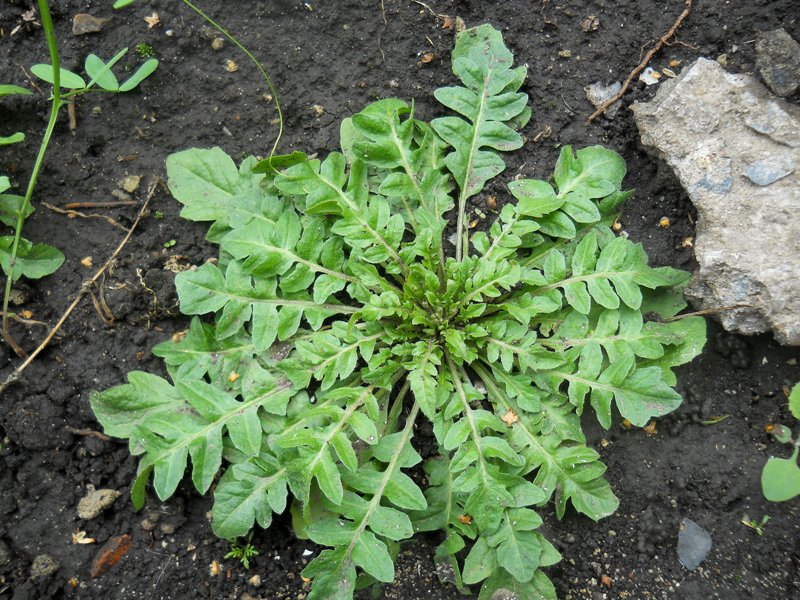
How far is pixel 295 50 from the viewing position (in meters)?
3.54

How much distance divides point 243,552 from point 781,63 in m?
3.22

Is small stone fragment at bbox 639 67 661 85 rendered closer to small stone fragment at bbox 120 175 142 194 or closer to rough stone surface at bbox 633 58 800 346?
rough stone surface at bbox 633 58 800 346

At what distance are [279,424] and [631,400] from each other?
59.9 inches

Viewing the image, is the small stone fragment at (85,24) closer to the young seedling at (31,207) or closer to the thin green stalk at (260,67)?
the young seedling at (31,207)

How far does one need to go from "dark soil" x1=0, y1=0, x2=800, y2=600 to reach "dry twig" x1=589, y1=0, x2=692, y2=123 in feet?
0.12

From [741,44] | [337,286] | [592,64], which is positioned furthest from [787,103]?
[337,286]

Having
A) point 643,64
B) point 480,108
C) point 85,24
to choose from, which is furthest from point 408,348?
point 85,24

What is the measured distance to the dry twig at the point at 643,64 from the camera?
3.40 metres

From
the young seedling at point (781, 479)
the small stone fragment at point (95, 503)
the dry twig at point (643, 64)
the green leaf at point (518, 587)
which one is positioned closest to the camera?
the young seedling at point (781, 479)

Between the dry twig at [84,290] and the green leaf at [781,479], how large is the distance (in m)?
2.95

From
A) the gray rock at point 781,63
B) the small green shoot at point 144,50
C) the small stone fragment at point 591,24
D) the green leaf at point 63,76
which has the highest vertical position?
the gray rock at point 781,63

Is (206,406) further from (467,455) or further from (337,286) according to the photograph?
(467,455)

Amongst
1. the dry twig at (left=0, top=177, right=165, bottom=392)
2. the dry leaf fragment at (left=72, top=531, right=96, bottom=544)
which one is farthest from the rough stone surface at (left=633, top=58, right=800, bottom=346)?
the dry leaf fragment at (left=72, top=531, right=96, bottom=544)

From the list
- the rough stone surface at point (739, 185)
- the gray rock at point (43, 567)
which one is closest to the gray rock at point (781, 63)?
the rough stone surface at point (739, 185)
